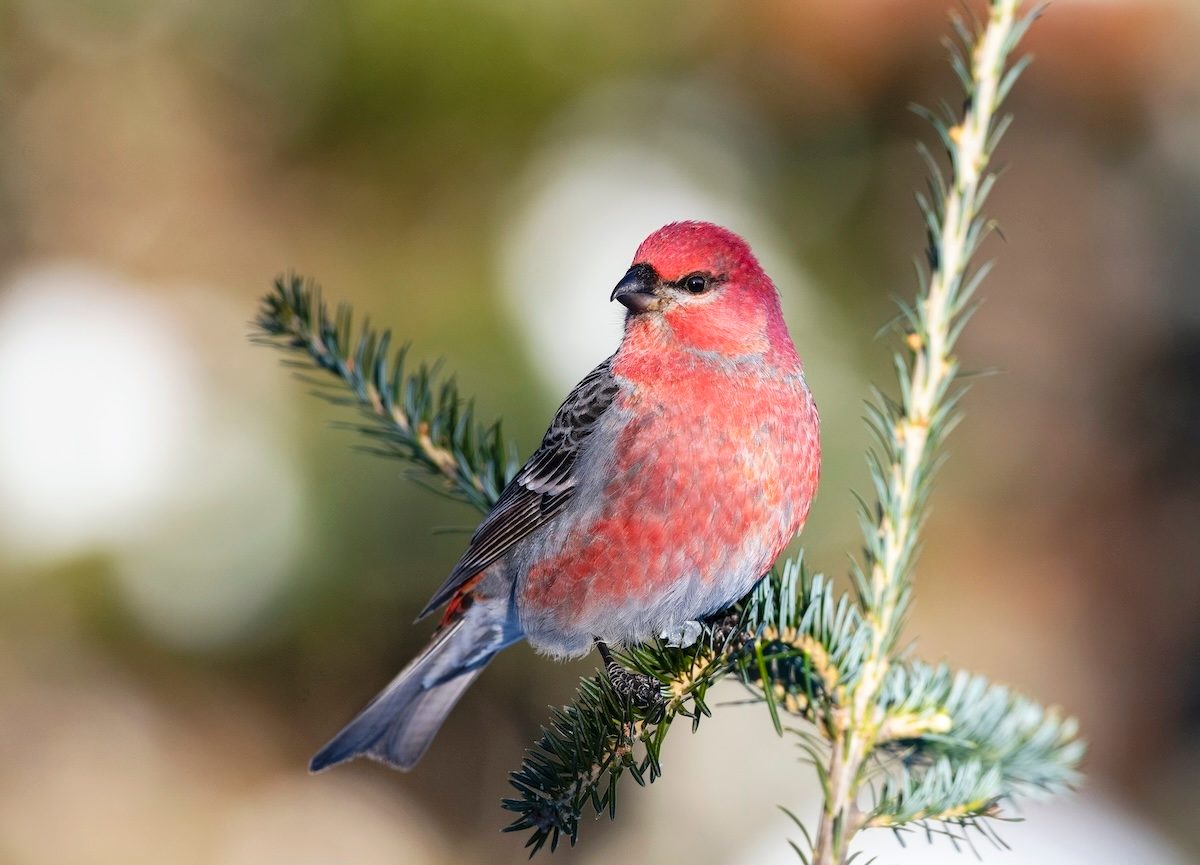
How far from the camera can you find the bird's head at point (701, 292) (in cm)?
259

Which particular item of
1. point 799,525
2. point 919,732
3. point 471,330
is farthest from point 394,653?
point 919,732

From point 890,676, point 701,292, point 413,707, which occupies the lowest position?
point 413,707

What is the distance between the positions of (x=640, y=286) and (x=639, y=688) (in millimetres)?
1092

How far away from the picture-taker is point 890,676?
6.43ft

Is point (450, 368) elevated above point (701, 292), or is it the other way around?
point (701, 292)

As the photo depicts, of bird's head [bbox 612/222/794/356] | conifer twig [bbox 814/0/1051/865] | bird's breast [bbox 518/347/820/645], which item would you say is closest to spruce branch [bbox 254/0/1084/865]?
conifer twig [bbox 814/0/1051/865]

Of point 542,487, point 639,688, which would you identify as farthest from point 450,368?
point 639,688

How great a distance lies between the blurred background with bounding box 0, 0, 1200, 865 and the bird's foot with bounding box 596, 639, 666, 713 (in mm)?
1160

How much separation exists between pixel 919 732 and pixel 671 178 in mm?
2993

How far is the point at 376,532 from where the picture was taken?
3.36m

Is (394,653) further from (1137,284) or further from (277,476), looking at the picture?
(1137,284)

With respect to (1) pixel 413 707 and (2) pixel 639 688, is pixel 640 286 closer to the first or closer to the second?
(2) pixel 639 688

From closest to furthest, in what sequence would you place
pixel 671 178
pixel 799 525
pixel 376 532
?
1. pixel 799 525
2. pixel 376 532
3. pixel 671 178

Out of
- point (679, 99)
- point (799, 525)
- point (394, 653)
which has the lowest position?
point (394, 653)
